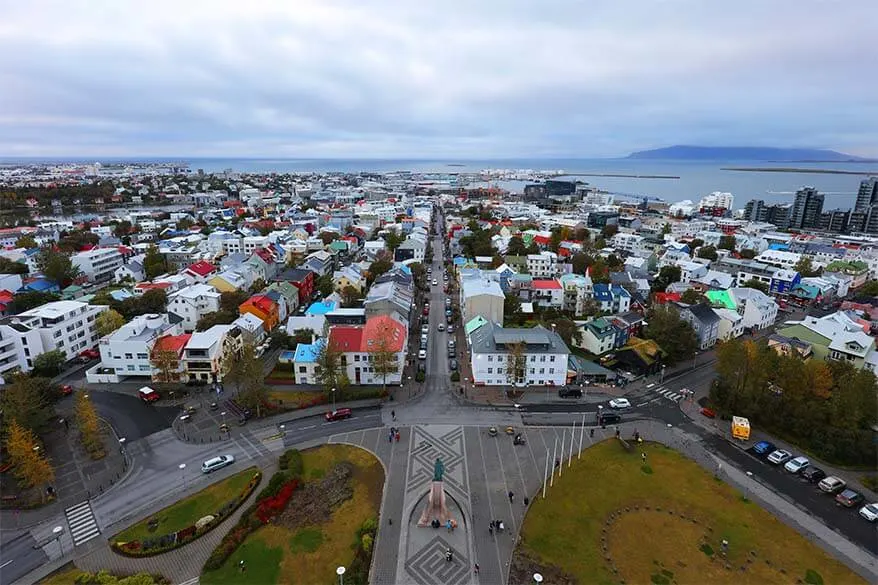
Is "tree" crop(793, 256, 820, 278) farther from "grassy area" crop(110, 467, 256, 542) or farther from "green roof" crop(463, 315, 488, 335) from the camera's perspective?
"grassy area" crop(110, 467, 256, 542)

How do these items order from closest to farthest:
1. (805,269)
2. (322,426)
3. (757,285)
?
(322,426)
(757,285)
(805,269)

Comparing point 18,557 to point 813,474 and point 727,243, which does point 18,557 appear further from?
point 727,243

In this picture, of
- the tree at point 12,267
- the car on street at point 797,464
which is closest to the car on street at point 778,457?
the car on street at point 797,464

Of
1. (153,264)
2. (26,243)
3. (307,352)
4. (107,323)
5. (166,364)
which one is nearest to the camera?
(166,364)

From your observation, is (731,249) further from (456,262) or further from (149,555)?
(149,555)

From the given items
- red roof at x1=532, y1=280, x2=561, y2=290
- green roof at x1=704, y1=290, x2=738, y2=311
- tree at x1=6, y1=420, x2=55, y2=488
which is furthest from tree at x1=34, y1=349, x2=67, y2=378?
green roof at x1=704, y1=290, x2=738, y2=311

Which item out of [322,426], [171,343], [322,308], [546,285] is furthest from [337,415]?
[546,285]

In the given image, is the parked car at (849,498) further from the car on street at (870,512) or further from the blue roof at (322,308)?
the blue roof at (322,308)
